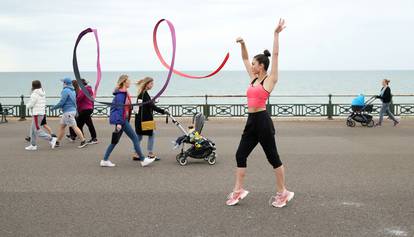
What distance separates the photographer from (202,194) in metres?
6.69

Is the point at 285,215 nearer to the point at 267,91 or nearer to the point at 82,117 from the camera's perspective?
the point at 267,91

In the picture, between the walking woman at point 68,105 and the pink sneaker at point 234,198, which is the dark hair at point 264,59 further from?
the walking woman at point 68,105

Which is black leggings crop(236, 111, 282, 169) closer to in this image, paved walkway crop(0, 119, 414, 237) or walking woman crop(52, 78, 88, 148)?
paved walkway crop(0, 119, 414, 237)

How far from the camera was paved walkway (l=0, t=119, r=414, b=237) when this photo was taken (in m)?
5.23

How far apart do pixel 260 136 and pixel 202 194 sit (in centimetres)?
129

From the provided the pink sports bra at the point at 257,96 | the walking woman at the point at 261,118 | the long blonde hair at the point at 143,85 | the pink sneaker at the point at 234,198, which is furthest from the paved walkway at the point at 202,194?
the long blonde hair at the point at 143,85

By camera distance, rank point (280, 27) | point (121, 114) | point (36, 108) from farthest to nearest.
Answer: point (36, 108) < point (121, 114) < point (280, 27)

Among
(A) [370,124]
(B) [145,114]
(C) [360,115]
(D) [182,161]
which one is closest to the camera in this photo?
(D) [182,161]

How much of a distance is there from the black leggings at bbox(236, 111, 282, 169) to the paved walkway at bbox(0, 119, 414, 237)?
634 millimetres

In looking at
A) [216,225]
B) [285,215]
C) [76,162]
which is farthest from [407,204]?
[76,162]

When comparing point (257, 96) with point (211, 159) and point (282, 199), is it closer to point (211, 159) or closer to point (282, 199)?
point (282, 199)

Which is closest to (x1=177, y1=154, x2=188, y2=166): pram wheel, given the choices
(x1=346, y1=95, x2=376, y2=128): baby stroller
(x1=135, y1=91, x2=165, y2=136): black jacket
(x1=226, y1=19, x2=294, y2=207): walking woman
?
(x1=135, y1=91, x2=165, y2=136): black jacket

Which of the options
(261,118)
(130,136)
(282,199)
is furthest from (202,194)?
(130,136)

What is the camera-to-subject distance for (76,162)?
942 cm
